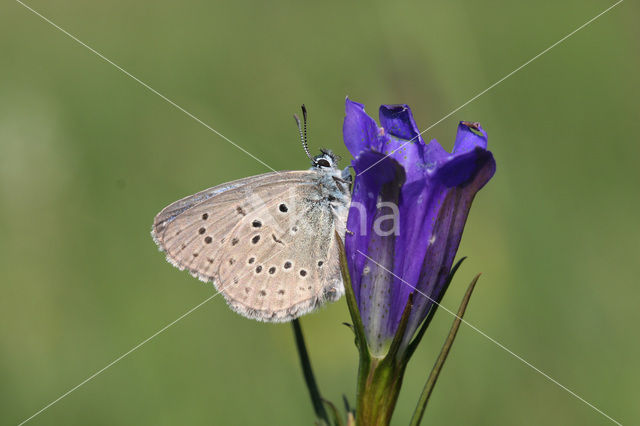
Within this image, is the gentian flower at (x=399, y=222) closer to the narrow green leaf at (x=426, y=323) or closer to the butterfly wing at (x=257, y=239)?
the narrow green leaf at (x=426, y=323)

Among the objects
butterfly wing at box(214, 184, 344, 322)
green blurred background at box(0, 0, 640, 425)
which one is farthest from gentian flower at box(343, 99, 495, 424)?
green blurred background at box(0, 0, 640, 425)

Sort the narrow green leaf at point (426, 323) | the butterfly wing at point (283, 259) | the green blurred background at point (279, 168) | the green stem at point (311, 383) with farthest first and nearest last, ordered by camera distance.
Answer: the green blurred background at point (279, 168), the butterfly wing at point (283, 259), the green stem at point (311, 383), the narrow green leaf at point (426, 323)

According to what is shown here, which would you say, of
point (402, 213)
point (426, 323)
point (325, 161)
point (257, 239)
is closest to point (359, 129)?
point (402, 213)

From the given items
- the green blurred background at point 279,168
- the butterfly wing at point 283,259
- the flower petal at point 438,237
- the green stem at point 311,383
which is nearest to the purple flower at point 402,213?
the flower petal at point 438,237

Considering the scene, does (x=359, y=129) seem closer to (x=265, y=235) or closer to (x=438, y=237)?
(x=438, y=237)

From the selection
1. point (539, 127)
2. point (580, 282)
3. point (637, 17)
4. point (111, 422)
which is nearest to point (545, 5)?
point (637, 17)

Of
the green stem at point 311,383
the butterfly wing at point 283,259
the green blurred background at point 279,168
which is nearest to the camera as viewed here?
the green stem at point 311,383
